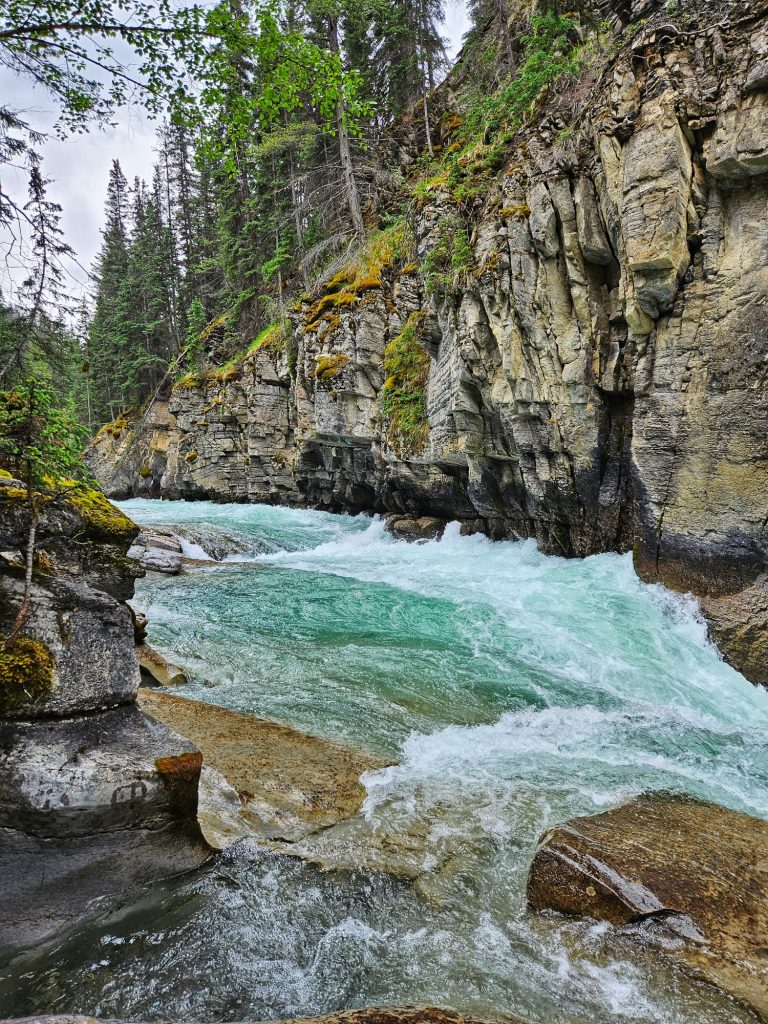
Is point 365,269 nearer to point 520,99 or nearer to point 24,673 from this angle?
point 520,99

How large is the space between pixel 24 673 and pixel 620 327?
41.5 ft

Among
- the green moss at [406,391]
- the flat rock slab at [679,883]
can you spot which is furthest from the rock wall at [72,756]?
the green moss at [406,391]

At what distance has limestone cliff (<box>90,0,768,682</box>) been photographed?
29.9 feet

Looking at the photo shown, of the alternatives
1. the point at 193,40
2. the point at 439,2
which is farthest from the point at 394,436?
the point at 439,2

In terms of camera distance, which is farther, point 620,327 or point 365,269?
point 365,269

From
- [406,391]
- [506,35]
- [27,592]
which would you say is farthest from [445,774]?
[506,35]

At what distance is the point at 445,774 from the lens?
5.54m

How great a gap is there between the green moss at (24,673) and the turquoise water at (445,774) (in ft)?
5.10

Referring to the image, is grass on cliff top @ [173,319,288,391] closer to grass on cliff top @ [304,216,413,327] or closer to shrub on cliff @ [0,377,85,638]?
grass on cliff top @ [304,216,413,327]

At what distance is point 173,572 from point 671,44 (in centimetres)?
1738

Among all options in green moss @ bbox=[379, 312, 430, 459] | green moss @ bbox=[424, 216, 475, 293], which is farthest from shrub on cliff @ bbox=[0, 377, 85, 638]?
green moss @ bbox=[379, 312, 430, 459]

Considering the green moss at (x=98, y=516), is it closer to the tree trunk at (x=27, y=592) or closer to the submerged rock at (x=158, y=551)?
the tree trunk at (x=27, y=592)

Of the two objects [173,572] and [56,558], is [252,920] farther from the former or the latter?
[173,572]

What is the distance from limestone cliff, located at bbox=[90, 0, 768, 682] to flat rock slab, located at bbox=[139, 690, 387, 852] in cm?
718
